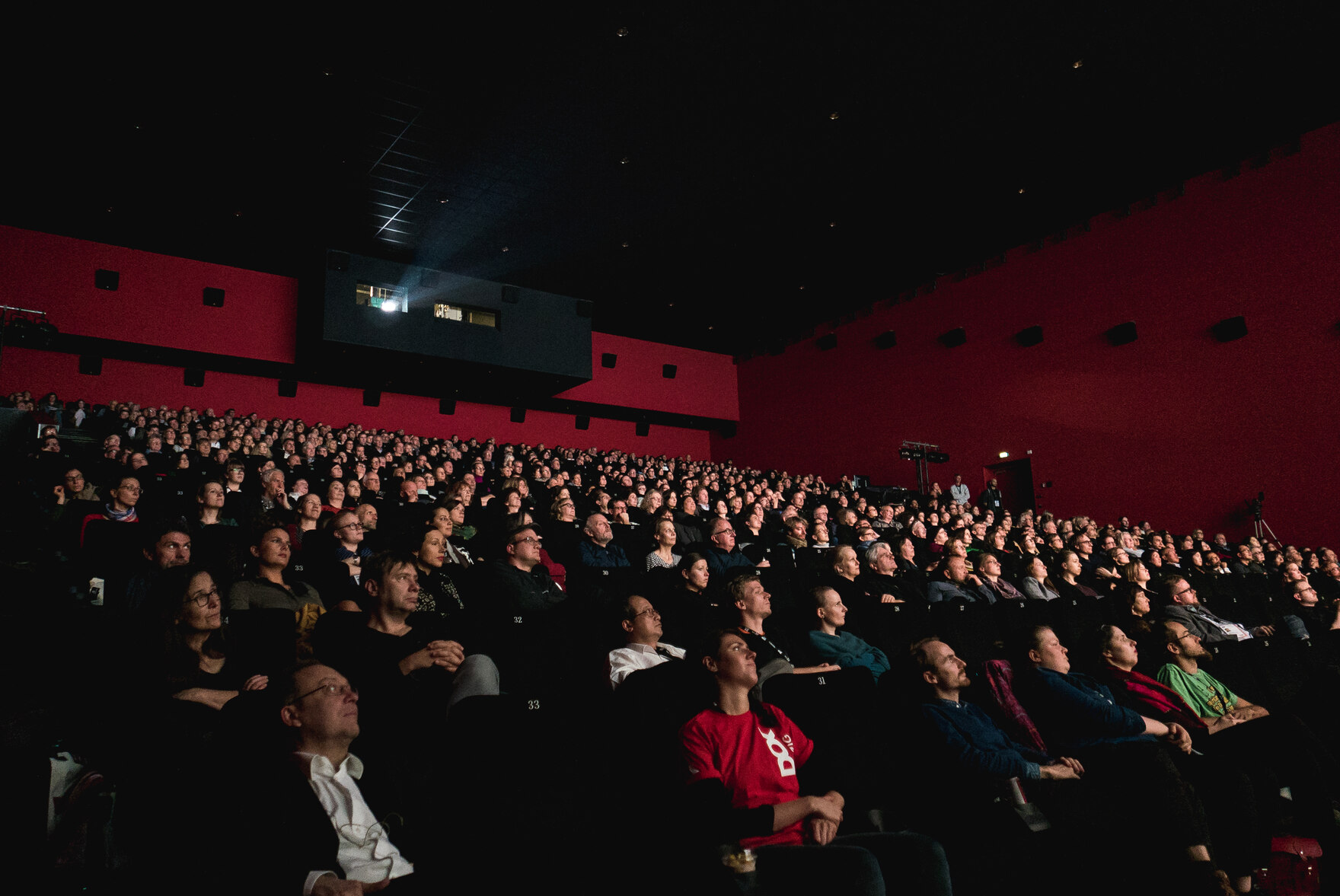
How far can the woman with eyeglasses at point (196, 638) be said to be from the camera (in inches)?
71.5

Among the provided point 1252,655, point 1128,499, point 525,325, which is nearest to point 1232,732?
point 1252,655

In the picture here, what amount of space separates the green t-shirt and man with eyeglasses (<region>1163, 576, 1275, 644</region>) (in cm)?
114

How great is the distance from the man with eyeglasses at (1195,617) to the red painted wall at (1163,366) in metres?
3.47

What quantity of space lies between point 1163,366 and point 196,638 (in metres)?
8.54

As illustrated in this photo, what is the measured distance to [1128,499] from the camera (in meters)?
7.88

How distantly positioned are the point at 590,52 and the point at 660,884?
532cm

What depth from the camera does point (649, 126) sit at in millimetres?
6297

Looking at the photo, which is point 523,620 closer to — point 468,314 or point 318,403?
point 468,314

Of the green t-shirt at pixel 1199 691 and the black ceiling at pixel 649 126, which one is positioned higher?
the black ceiling at pixel 649 126

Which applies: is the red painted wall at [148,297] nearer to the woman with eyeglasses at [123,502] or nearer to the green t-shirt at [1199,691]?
the woman with eyeglasses at [123,502]

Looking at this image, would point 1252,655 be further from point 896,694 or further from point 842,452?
point 842,452


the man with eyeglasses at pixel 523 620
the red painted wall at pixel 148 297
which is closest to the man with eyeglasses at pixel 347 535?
the man with eyeglasses at pixel 523 620

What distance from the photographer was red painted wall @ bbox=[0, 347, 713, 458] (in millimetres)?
7992

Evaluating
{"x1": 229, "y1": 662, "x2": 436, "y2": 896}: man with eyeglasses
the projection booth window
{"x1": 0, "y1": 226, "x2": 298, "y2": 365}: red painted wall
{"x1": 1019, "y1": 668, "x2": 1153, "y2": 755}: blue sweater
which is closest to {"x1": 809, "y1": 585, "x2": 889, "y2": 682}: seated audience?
{"x1": 1019, "y1": 668, "x2": 1153, "y2": 755}: blue sweater
